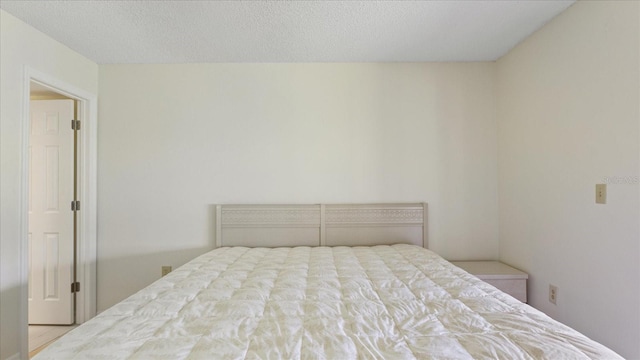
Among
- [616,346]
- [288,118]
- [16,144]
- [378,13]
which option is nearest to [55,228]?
[16,144]

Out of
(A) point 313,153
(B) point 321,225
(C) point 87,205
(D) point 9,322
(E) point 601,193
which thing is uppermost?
(A) point 313,153

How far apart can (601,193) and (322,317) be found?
160cm

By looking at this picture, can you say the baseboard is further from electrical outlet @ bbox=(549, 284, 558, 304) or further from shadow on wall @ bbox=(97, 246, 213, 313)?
electrical outlet @ bbox=(549, 284, 558, 304)

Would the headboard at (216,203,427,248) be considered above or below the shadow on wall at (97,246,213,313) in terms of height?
above

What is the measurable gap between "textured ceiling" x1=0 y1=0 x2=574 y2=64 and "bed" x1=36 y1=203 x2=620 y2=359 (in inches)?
59.5

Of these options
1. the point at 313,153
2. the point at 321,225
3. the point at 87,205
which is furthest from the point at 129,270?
the point at 313,153

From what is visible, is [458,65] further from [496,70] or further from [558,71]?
[558,71]

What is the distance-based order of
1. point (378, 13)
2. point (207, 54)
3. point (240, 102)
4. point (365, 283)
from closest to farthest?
point (365, 283) → point (378, 13) → point (207, 54) → point (240, 102)

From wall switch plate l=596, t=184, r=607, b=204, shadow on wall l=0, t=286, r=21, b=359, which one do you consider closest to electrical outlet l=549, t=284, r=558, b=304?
wall switch plate l=596, t=184, r=607, b=204

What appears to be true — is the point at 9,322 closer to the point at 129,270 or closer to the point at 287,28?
the point at 129,270

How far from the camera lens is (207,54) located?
2553mm

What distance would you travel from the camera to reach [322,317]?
1.18 meters

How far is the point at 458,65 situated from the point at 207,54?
80.4 inches

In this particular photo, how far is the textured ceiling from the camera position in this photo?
1.90m
